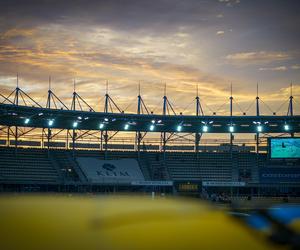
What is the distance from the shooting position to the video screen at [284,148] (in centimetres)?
5977

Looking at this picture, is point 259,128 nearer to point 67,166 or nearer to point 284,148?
point 284,148

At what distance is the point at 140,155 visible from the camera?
6838 centimetres

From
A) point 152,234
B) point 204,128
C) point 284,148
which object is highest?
point 204,128

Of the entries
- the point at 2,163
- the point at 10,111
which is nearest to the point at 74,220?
the point at 10,111

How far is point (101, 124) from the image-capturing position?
6334cm

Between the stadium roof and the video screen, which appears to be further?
the video screen

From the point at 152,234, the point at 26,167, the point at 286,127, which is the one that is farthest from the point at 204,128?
the point at 152,234

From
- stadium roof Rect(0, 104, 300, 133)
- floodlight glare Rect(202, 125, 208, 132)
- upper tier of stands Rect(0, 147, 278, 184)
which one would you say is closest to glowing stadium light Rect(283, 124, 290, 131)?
stadium roof Rect(0, 104, 300, 133)

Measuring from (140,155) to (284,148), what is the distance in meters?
22.3

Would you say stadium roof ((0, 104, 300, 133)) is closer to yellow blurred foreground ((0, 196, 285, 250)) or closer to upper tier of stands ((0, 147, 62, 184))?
upper tier of stands ((0, 147, 62, 184))

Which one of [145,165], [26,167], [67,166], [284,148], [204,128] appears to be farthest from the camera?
[145,165]

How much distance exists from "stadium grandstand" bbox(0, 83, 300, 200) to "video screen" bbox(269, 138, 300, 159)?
0.46 ft

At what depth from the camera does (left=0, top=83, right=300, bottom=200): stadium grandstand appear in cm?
5747

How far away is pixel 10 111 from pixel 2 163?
28.0 ft
